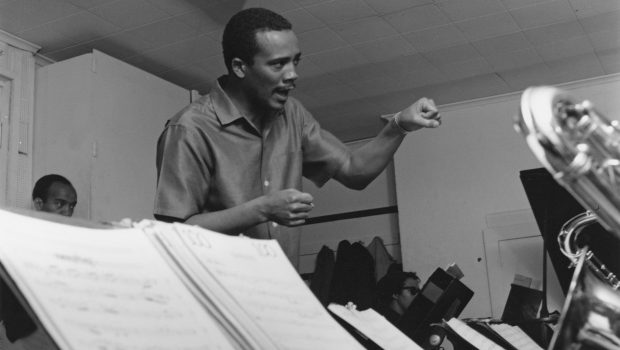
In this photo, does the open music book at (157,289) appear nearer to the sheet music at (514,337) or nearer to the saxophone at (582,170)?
the saxophone at (582,170)

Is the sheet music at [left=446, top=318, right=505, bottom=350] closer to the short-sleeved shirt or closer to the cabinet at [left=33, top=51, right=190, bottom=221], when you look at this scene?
the short-sleeved shirt

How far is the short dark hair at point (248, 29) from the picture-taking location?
1602 mm

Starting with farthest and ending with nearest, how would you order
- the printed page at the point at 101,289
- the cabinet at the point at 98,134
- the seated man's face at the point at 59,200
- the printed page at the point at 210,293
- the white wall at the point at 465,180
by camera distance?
1. the white wall at the point at 465,180
2. the cabinet at the point at 98,134
3. the seated man's face at the point at 59,200
4. the printed page at the point at 210,293
5. the printed page at the point at 101,289

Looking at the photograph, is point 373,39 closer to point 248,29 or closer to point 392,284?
point 392,284

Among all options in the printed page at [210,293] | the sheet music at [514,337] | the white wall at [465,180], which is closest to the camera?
the printed page at [210,293]

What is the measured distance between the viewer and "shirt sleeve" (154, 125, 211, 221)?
1393mm

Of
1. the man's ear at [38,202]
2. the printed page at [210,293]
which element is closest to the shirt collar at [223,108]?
the printed page at [210,293]

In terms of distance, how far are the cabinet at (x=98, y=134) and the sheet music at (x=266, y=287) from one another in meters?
3.30

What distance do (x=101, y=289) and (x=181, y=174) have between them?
2.60ft

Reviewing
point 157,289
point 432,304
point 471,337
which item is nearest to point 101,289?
point 157,289

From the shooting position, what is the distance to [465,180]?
547 cm

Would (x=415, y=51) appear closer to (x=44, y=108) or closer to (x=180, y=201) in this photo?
(x=44, y=108)

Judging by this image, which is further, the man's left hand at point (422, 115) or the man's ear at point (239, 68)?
the man's ear at point (239, 68)

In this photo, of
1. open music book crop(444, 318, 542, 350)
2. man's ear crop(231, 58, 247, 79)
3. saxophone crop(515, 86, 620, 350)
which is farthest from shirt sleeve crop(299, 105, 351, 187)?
saxophone crop(515, 86, 620, 350)
